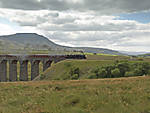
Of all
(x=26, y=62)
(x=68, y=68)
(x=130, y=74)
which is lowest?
(x=130, y=74)

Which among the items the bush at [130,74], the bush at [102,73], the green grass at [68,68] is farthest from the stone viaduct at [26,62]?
the bush at [130,74]

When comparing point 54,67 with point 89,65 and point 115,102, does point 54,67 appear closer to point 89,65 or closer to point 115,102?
point 89,65

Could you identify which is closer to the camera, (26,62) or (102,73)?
(102,73)

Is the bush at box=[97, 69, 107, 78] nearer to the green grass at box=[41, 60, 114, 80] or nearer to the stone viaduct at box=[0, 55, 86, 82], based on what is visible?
the green grass at box=[41, 60, 114, 80]

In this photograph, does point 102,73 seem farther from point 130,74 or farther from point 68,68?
point 68,68

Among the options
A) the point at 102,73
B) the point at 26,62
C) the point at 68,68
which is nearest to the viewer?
the point at 102,73

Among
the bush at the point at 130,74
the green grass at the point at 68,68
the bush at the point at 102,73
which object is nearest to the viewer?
the bush at the point at 130,74

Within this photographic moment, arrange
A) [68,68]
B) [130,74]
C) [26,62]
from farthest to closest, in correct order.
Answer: [26,62] < [68,68] < [130,74]

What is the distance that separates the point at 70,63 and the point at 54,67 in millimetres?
5259

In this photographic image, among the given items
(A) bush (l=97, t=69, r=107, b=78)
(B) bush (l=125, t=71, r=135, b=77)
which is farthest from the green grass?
(B) bush (l=125, t=71, r=135, b=77)

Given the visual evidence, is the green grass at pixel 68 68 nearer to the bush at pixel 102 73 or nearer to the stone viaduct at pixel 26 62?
the bush at pixel 102 73

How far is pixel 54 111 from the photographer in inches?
496

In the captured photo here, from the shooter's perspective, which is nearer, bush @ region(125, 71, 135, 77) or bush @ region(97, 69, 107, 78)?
bush @ region(125, 71, 135, 77)

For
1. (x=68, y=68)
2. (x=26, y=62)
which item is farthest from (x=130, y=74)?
(x=26, y=62)
